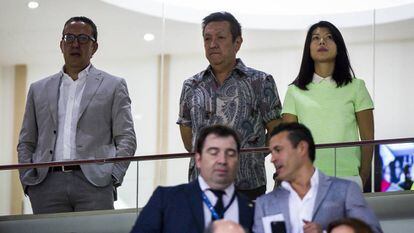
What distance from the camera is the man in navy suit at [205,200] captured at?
5.56 m

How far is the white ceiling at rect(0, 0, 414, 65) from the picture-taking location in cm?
1234

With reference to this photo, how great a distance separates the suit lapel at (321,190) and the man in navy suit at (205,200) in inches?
12.4

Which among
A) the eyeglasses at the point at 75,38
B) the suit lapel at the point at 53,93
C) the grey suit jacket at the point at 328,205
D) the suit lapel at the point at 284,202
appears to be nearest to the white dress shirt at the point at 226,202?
the grey suit jacket at the point at 328,205

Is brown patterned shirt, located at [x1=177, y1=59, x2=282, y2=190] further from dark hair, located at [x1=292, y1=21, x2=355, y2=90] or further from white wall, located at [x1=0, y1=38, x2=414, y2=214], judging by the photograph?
white wall, located at [x1=0, y1=38, x2=414, y2=214]

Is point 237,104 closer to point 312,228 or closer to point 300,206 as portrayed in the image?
point 300,206

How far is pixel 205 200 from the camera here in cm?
561

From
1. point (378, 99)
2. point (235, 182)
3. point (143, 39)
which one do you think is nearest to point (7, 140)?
point (143, 39)

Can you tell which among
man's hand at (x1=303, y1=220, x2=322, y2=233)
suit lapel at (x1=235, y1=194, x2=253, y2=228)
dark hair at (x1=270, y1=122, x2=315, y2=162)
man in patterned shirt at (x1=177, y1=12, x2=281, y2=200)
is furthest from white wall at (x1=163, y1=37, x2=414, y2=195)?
man's hand at (x1=303, y1=220, x2=322, y2=233)

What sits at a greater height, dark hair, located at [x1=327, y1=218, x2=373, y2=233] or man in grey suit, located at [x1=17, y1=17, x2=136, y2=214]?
man in grey suit, located at [x1=17, y1=17, x2=136, y2=214]

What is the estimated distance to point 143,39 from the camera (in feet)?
41.4

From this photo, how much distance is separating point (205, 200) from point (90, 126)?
1.45 m

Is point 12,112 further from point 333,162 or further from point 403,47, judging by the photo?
point 333,162

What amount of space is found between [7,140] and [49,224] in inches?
233

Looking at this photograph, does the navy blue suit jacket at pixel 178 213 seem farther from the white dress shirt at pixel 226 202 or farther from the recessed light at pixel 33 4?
the recessed light at pixel 33 4
